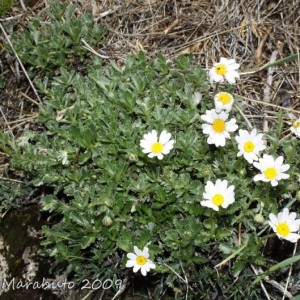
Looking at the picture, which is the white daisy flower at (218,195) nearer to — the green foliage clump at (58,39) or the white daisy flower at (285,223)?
the white daisy flower at (285,223)

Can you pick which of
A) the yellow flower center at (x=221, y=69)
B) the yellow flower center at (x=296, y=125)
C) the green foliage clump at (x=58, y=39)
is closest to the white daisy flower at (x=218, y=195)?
the yellow flower center at (x=296, y=125)

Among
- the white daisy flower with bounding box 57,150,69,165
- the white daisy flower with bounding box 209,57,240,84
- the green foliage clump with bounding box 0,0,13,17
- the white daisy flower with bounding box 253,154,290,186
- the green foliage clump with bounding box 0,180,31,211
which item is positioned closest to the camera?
the white daisy flower with bounding box 253,154,290,186

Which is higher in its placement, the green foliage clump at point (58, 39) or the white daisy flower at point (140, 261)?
the green foliage clump at point (58, 39)

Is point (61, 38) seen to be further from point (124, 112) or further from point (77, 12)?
point (124, 112)

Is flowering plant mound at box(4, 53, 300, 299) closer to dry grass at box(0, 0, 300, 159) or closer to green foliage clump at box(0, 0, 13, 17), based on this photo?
dry grass at box(0, 0, 300, 159)

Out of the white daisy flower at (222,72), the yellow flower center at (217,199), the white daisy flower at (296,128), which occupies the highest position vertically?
the white daisy flower at (222,72)

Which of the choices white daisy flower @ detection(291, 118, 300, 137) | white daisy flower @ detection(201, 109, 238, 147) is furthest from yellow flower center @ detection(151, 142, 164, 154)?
white daisy flower @ detection(291, 118, 300, 137)

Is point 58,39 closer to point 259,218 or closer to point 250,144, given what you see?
point 250,144
